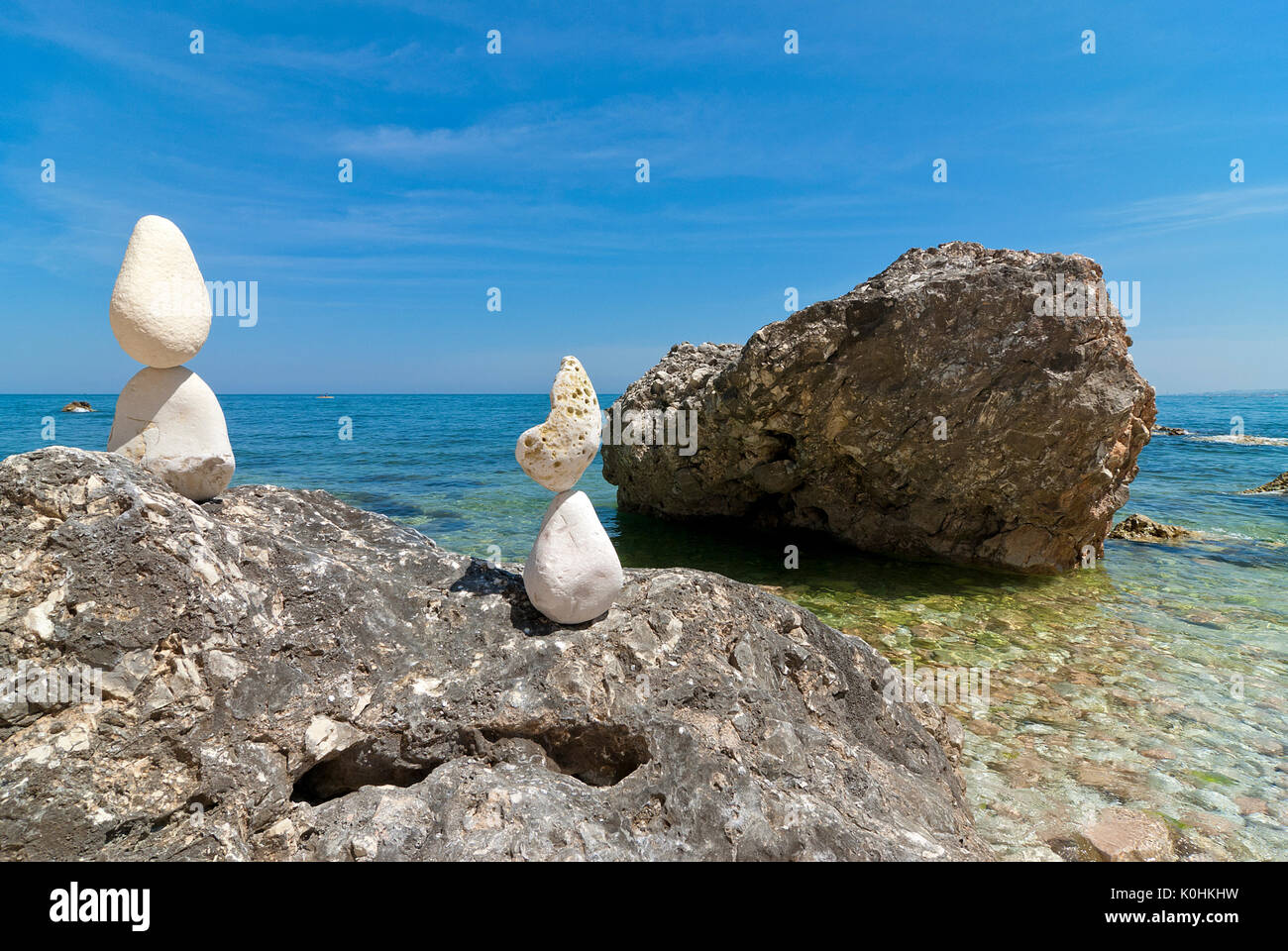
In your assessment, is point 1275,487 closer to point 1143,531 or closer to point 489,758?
point 1143,531

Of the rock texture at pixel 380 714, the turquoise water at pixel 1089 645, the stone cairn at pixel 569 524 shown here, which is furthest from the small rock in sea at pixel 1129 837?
the stone cairn at pixel 569 524

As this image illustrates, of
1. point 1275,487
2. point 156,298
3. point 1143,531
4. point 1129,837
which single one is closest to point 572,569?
point 156,298

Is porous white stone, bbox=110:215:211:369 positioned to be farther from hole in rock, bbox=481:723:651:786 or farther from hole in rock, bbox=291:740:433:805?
hole in rock, bbox=481:723:651:786

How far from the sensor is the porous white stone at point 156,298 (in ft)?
10.7

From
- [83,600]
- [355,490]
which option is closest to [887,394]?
[83,600]

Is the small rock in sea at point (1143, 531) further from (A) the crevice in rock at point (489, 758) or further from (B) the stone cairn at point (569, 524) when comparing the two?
(A) the crevice in rock at point (489, 758)

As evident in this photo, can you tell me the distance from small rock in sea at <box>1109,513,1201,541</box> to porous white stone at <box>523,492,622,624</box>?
41.9ft

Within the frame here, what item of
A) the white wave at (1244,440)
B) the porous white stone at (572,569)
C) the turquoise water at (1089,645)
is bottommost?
the turquoise water at (1089,645)

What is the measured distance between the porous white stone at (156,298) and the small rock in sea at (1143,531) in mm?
14453

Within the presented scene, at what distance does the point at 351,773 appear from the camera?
9.53ft

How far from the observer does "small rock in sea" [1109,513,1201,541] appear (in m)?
12.7

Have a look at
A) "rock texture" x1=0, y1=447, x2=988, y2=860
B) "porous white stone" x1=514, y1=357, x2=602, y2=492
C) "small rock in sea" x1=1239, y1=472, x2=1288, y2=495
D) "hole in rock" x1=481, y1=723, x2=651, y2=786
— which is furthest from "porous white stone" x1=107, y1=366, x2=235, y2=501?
"small rock in sea" x1=1239, y1=472, x2=1288, y2=495

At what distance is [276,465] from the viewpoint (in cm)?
2583
